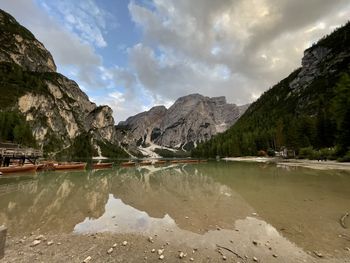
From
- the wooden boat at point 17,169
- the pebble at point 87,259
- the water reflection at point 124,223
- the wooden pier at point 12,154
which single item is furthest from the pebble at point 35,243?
the wooden pier at point 12,154

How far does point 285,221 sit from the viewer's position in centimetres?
1226

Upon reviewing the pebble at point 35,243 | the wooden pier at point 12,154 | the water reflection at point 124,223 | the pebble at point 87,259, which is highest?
the wooden pier at point 12,154

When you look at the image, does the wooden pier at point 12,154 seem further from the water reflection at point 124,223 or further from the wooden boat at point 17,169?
the water reflection at point 124,223

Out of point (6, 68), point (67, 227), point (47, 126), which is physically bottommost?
point (67, 227)

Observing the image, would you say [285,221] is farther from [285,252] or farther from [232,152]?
[232,152]

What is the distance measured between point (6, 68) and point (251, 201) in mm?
240682

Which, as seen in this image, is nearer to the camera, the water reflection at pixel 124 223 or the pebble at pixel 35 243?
the pebble at pixel 35 243

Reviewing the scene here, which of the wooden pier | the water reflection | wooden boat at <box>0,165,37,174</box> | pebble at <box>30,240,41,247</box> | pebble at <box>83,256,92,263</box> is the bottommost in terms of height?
the water reflection

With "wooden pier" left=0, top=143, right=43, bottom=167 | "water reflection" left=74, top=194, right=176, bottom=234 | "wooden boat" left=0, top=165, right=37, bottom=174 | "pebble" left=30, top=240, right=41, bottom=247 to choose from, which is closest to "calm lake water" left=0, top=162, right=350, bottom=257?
"water reflection" left=74, top=194, right=176, bottom=234

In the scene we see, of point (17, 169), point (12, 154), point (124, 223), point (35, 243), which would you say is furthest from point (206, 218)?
point (12, 154)

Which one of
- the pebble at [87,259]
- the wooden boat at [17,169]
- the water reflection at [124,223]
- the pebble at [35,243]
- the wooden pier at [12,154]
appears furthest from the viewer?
the wooden pier at [12,154]

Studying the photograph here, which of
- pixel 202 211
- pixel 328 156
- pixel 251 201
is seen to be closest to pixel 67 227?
pixel 202 211

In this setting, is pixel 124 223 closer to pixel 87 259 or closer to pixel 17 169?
pixel 87 259

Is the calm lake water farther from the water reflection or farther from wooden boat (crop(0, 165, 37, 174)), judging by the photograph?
wooden boat (crop(0, 165, 37, 174))
